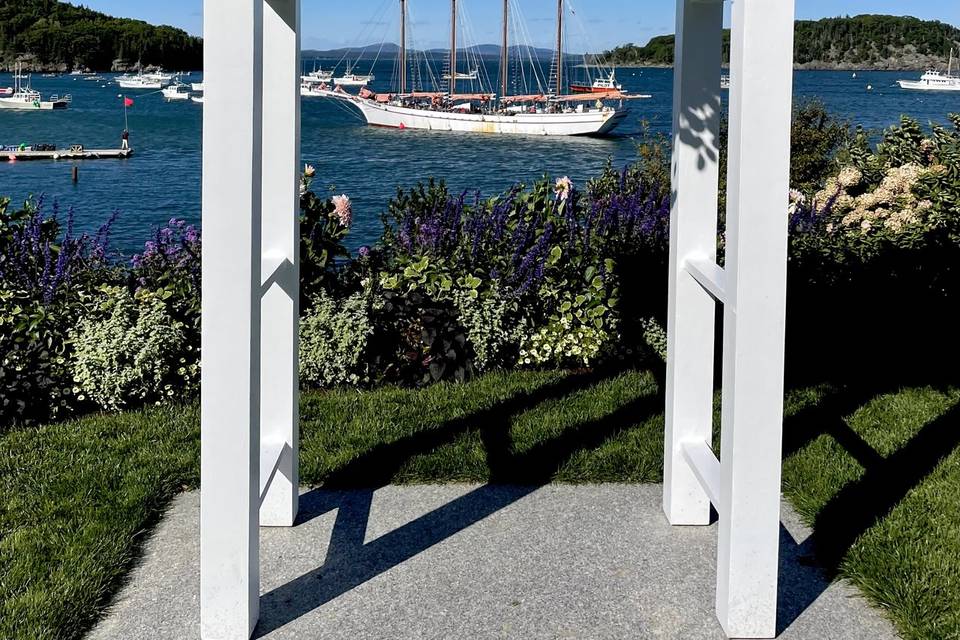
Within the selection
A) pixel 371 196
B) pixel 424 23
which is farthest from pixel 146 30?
pixel 371 196

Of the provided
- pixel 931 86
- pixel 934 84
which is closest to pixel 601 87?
pixel 931 86

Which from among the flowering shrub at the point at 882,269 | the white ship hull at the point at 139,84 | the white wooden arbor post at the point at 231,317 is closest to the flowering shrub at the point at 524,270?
the flowering shrub at the point at 882,269

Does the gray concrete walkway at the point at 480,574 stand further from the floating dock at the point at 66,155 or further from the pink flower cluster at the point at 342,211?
the floating dock at the point at 66,155

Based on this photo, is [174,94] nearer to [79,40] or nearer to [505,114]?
[79,40]

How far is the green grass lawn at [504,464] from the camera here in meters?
3.16

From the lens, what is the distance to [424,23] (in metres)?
55.3

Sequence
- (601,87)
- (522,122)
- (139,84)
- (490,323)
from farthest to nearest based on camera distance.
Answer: (139,84), (601,87), (522,122), (490,323)

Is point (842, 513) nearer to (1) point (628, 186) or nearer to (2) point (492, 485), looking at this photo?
(2) point (492, 485)

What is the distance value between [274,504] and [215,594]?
2.66 feet

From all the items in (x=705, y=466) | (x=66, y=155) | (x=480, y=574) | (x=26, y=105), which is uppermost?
(x=26, y=105)

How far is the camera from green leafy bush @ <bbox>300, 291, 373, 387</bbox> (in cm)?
548

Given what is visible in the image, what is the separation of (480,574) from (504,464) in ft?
3.39

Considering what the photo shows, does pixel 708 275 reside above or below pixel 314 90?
below

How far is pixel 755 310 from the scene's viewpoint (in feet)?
8.73
